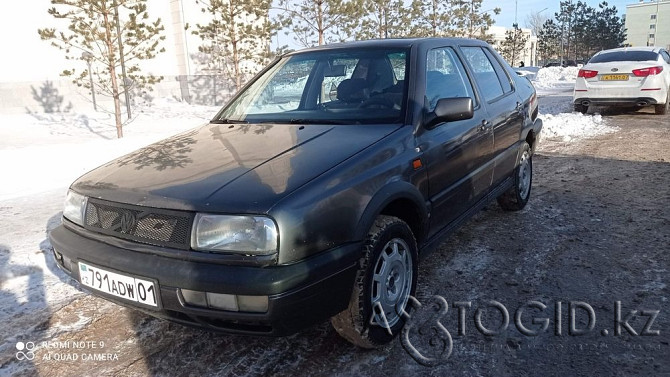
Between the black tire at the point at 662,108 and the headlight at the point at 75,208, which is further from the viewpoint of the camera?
the black tire at the point at 662,108

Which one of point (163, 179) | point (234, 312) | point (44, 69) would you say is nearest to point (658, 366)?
point (234, 312)

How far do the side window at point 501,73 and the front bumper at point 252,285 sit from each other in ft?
9.44

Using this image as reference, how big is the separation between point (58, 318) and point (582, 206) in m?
4.67

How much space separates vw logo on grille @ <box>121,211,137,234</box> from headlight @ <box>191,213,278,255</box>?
0.38 metres

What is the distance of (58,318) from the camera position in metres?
3.04

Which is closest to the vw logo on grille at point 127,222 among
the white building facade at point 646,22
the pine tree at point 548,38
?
the pine tree at point 548,38

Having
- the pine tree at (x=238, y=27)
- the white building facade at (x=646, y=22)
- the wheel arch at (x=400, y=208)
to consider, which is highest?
the white building facade at (x=646, y=22)

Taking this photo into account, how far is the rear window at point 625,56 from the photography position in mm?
10602

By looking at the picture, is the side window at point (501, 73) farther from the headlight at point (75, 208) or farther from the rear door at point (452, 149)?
the headlight at point (75, 208)

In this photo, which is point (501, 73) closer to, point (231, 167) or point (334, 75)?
point (334, 75)

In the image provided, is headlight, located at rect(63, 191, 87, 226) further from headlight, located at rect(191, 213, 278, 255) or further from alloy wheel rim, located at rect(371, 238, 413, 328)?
alloy wheel rim, located at rect(371, 238, 413, 328)

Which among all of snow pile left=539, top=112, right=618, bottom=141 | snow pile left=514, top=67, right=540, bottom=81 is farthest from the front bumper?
snow pile left=539, top=112, right=618, bottom=141

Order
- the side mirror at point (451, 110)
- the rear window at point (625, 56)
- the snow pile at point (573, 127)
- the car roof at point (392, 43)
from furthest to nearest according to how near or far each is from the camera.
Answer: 1. the rear window at point (625, 56)
2. the snow pile at point (573, 127)
3. the car roof at point (392, 43)
4. the side mirror at point (451, 110)

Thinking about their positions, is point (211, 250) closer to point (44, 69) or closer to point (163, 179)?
point (163, 179)
